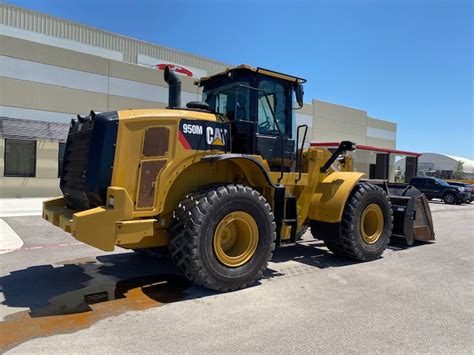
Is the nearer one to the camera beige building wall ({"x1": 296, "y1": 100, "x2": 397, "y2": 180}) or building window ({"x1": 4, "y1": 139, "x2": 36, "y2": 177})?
building window ({"x1": 4, "y1": 139, "x2": 36, "y2": 177})

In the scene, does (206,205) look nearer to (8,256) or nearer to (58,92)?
(8,256)

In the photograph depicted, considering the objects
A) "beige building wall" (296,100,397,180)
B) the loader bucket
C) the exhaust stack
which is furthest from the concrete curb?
"beige building wall" (296,100,397,180)

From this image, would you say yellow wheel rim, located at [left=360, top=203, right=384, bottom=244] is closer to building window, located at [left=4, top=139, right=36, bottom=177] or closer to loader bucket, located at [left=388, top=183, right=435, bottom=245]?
loader bucket, located at [left=388, top=183, right=435, bottom=245]

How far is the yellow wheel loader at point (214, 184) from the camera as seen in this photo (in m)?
5.12

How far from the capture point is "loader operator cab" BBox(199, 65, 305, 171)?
Answer: 6.39 meters

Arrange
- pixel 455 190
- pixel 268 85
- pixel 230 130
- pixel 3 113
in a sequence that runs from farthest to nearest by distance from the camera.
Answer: pixel 455 190, pixel 3 113, pixel 268 85, pixel 230 130

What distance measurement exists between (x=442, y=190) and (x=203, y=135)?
2634 centimetres

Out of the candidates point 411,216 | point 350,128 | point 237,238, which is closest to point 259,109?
point 237,238

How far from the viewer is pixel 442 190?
1102 inches

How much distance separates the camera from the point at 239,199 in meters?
5.57

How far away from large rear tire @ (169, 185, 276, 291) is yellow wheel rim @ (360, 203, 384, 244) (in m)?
2.70

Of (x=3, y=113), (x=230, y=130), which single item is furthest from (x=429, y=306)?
(x=3, y=113)

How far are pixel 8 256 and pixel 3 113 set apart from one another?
1406 cm

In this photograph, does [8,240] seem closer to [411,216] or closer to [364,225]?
[364,225]
